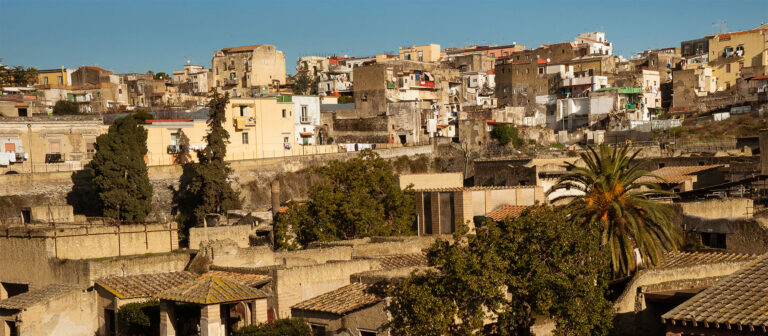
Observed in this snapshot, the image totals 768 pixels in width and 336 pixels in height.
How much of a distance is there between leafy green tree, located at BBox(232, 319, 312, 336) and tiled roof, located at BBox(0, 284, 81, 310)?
5.30 metres

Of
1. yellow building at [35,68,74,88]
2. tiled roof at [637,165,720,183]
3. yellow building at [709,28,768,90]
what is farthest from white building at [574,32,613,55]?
tiled roof at [637,165,720,183]

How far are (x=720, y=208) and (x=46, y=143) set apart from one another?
39.5m

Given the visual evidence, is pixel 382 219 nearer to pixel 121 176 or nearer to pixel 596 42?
pixel 121 176

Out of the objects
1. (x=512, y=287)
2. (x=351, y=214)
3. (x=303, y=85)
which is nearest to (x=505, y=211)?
(x=351, y=214)

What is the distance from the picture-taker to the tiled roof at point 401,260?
1991 cm

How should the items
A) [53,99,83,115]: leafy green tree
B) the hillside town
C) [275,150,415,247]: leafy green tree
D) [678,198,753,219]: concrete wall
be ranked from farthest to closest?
[53,99,83,115]: leafy green tree
[275,150,415,247]: leafy green tree
[678,198,753,219]: concrete wall
the hillside town

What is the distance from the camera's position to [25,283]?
2206 centimetres

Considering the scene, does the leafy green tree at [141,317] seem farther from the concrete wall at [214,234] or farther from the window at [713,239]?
the window at [713,239]

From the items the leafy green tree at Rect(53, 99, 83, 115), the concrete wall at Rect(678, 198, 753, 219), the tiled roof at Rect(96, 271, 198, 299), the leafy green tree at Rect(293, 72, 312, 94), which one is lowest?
the tiled roof at Rect(96, 271, 198, 299)

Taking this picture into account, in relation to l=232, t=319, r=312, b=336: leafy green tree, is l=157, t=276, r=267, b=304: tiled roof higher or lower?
higher

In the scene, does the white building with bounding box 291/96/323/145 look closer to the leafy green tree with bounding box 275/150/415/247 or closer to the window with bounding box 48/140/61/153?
the window with bounding box 48/140/61/153

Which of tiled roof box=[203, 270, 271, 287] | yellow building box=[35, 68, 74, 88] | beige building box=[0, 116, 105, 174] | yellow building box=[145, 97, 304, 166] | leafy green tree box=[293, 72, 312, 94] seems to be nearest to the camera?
tiled roof box=[203, 270, 271, 287]

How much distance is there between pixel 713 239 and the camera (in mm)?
21125

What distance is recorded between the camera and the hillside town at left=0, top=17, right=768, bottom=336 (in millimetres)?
16062
